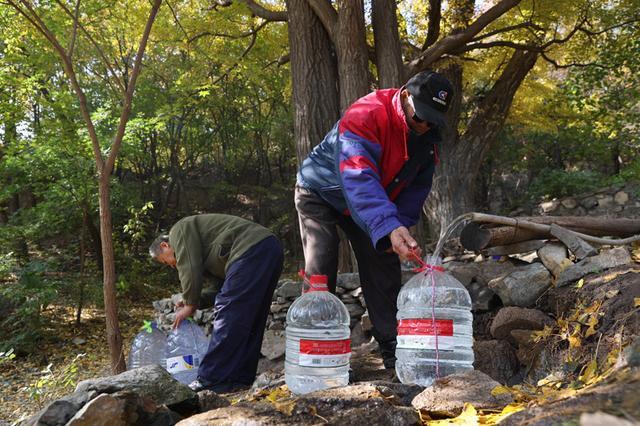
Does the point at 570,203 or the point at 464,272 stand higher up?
the point at 570,203

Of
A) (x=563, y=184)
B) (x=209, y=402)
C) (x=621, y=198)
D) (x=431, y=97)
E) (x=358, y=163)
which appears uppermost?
(x=431, y=97)

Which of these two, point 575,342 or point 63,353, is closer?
point 575,342

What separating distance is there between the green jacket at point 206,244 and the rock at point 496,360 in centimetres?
167

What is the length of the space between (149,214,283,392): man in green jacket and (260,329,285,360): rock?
1.53 m

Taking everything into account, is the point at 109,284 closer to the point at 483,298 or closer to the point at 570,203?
the point at 483,298

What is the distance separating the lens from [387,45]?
22.6 feet

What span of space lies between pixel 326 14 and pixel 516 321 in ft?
14.0

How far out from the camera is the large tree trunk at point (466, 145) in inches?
378

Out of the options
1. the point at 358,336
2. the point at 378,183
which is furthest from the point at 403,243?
the point at 358,336

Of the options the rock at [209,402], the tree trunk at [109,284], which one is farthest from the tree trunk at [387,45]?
the rock at [209,402]

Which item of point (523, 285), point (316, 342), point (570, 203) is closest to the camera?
point (316, 342)

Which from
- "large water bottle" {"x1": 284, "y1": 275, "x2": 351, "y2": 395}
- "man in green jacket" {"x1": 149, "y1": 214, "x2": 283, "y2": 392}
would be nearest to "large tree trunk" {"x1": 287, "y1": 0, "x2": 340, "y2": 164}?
→ "man in green jacket" {"x1": 149, "y1": 214, "x2": 283, "y2": 392}

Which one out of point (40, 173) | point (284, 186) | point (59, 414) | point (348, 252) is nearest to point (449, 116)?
point (348, 252)

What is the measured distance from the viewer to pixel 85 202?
10797 millimetres
